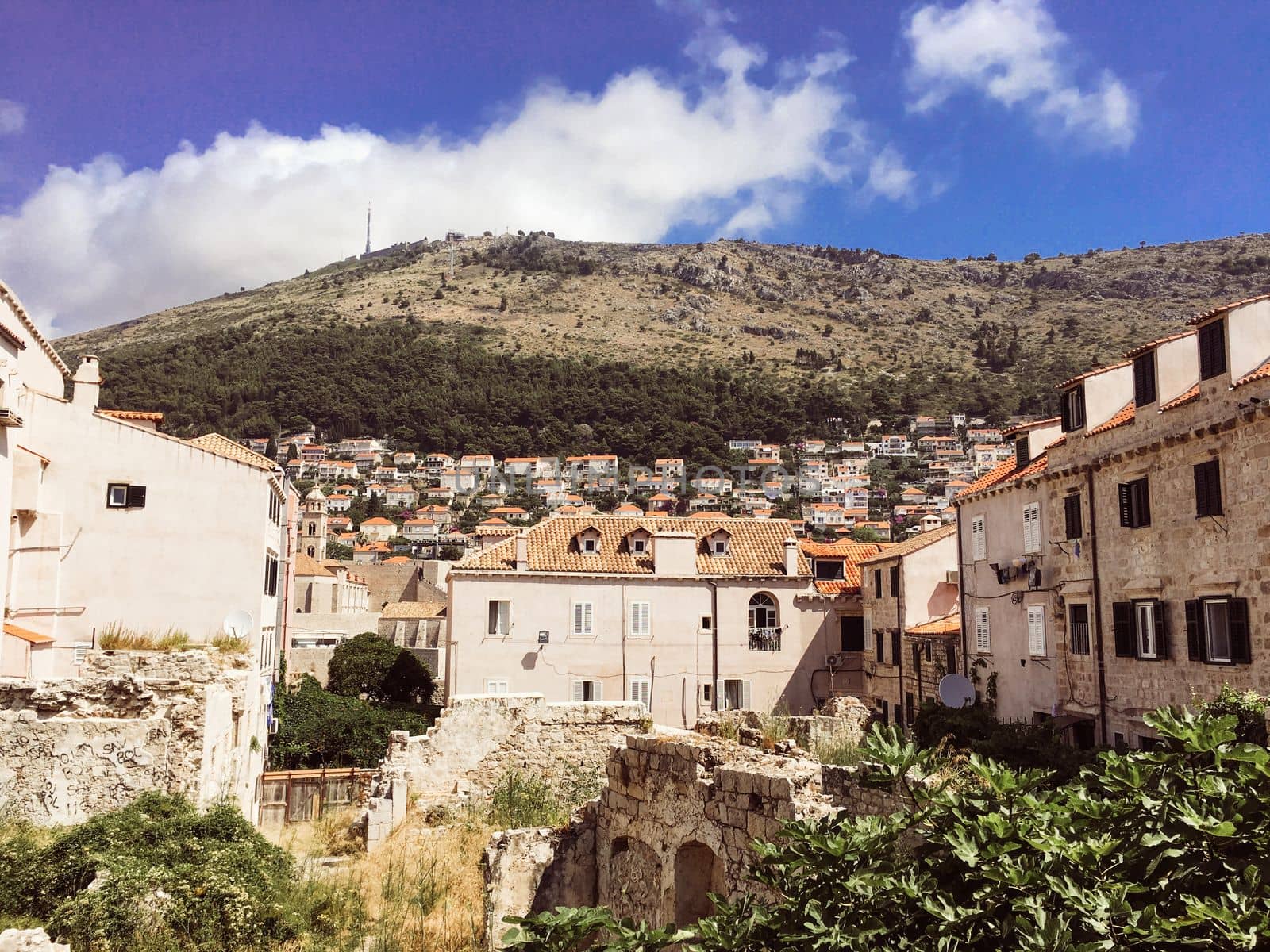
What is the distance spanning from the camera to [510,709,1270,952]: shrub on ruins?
5.43m

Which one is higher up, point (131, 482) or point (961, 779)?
point (131, 482)

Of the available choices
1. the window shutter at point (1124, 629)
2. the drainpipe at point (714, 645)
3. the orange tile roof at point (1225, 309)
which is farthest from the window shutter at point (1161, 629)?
the drainpipe at point (714, 645)

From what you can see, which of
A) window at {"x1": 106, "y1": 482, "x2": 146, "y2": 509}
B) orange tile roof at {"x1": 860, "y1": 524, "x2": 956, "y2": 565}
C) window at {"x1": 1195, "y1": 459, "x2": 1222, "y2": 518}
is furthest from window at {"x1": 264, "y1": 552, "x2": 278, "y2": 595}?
window at {"x1": 1195, "y1": 459, "x2": 1222, "y2": 518}

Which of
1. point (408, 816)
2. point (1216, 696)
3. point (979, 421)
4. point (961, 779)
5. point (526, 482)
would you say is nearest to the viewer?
point (961, 779)

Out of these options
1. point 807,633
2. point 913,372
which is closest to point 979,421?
point 913,372

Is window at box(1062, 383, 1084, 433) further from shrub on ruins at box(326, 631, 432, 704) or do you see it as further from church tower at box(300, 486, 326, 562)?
church tower at box(300, 486, 326, 562)

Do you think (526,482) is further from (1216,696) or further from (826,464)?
(1216,696)

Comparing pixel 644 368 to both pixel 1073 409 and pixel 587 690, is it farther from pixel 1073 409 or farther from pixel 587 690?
pixel 1073 409

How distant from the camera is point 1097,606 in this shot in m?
23.8

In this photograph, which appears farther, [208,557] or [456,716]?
[208,557]

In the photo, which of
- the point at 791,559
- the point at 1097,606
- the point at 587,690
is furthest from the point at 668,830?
the point at 791,559

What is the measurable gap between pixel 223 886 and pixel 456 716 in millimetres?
10625

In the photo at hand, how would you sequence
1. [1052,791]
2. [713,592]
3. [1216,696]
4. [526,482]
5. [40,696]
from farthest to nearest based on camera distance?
[526,482] < [713,592] < [1216,696] < [40,696] < [1052,791]

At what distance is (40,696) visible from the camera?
17.1 m
